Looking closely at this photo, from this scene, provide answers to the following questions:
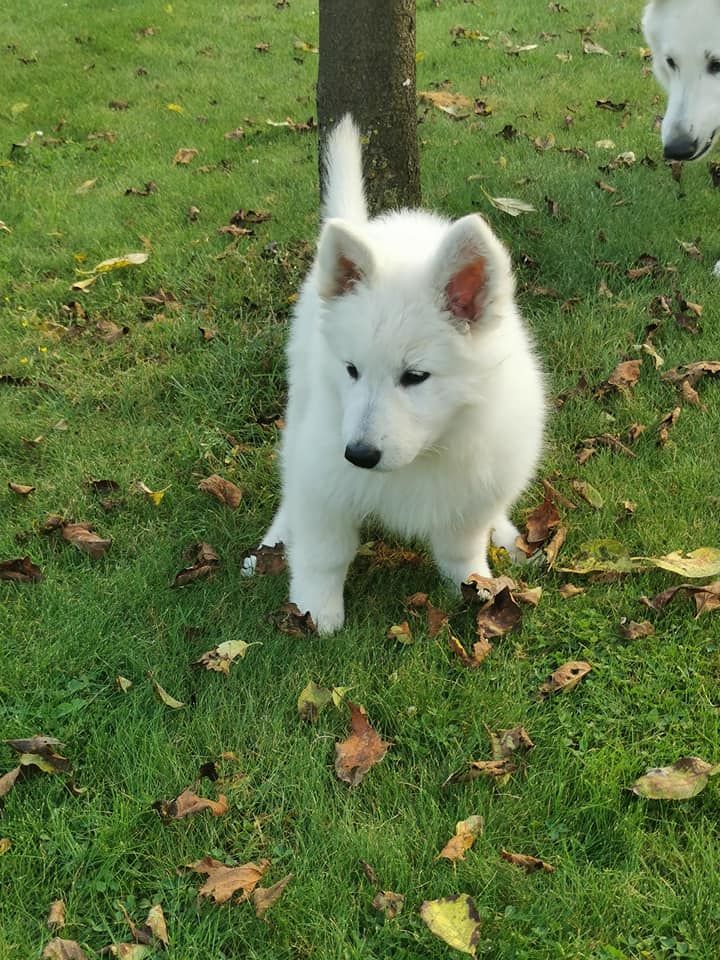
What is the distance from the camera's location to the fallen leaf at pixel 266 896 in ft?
6.49

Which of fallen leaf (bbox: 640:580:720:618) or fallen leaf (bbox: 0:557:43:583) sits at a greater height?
fallen leaf (bbox: 640:580:720:618)

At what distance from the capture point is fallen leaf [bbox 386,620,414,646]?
266 cm

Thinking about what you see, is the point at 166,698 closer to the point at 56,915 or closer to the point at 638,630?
the point at 56,915

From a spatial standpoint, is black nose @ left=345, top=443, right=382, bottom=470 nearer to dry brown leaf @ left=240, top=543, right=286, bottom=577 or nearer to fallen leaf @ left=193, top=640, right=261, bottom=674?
fallen leaf @ left=193, top=640, right=261, bottom=674

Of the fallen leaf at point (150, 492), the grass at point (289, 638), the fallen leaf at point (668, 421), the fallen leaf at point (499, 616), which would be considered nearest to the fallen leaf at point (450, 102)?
the grass at point (289, 638)

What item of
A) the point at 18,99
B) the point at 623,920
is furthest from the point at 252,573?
the point at 18,99

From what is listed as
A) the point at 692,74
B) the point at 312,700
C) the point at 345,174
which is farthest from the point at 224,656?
the point at 692,74

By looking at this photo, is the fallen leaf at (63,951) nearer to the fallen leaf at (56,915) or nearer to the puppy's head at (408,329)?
the fallen leaf at (56,915)

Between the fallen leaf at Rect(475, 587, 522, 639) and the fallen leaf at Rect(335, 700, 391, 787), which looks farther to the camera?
the fallen leaf at Rect(475, 587, 522, 639)

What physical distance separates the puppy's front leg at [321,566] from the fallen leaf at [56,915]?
3.52ft

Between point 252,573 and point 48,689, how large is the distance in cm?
80

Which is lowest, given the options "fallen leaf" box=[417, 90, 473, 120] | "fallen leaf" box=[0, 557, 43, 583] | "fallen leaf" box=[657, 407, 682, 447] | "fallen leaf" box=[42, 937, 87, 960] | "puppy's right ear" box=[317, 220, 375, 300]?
"fallen leaf" box=[0, 557, 43, 583]

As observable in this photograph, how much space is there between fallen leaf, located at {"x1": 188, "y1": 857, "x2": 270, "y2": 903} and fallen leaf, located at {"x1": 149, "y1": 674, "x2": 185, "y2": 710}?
0.51 metres

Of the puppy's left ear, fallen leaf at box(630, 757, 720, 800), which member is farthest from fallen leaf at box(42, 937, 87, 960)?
the puppy's left ear
